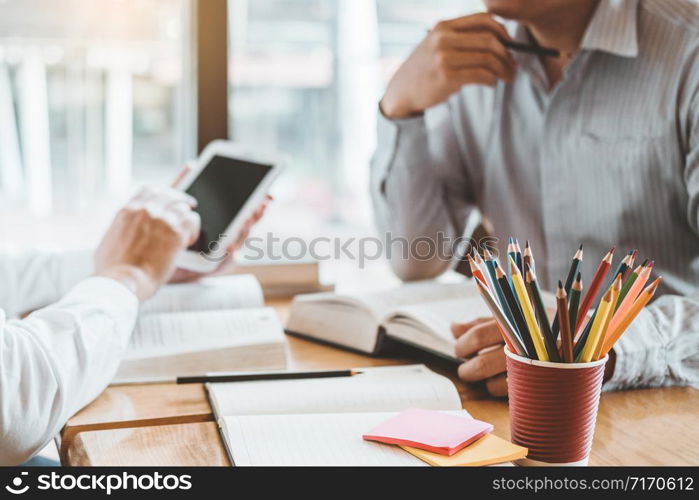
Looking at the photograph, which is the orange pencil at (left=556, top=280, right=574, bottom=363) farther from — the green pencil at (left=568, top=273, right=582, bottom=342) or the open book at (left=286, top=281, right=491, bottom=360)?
the open book at (left=286, top=281, right=491, bottom=360)

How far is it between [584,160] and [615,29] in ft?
0.69

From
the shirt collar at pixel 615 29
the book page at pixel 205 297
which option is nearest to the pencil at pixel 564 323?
the book page at pixel 205 297

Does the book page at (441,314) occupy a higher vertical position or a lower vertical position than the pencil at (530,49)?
lower

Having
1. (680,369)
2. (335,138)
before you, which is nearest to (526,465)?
(680,369)

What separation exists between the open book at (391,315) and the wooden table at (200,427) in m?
0.06

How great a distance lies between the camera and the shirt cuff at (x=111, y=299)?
32.0 inches

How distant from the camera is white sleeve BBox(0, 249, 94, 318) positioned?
1.21 m

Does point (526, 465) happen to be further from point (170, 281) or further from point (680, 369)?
point (170, 281)

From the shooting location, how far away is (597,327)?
0.57m

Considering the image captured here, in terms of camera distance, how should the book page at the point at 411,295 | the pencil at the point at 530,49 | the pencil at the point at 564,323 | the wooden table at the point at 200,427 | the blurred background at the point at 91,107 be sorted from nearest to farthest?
the pencil at the point at 564,323 < the wooden table at the point at 200,427 < the book page at the point at 411,295 < the pencil at the point at 530,49 < the blurred background at the point at 91,107

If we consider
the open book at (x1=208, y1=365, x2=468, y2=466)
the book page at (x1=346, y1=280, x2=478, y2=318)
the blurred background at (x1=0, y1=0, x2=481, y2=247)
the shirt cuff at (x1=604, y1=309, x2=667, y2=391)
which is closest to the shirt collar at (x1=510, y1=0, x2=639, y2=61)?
the blurred background at (x1=0, y1=0, x2=481, y2=247)

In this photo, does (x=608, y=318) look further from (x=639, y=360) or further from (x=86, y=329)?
(x=86, y=329)

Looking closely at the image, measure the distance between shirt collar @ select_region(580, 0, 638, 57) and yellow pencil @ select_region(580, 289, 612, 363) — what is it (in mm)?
736

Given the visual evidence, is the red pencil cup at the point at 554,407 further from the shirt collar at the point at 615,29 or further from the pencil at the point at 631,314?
the shirt collar at the point at 615,29
